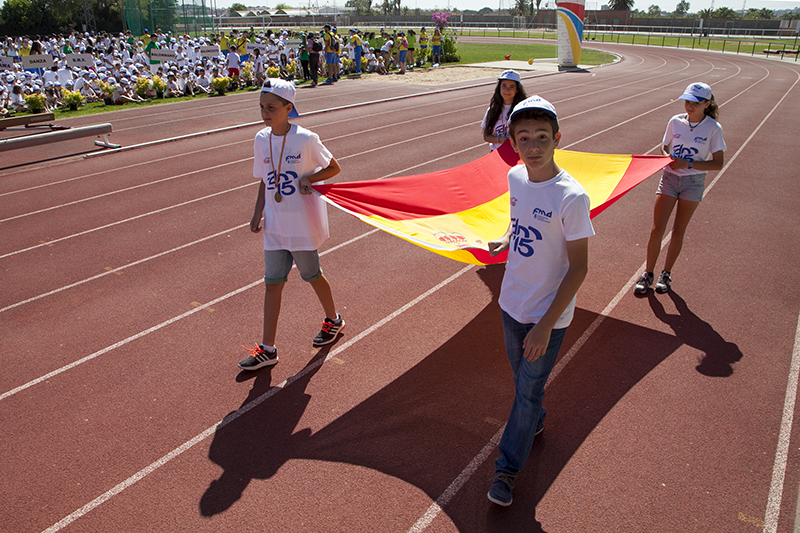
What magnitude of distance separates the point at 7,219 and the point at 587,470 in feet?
30.7

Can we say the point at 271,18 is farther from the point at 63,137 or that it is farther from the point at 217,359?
the point at 217,359

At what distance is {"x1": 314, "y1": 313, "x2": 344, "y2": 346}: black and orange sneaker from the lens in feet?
16.7

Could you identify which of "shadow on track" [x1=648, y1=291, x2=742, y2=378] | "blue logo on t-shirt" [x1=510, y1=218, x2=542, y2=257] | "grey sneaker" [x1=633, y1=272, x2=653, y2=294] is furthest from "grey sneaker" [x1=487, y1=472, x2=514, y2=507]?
"grey sneaker" [x1=633, y1=272, x2=653, y2=294]

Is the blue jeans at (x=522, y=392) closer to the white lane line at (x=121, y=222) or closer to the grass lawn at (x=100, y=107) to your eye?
the white lane line at (x=121, y=222)

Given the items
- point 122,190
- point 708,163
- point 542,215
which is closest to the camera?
point 542,215

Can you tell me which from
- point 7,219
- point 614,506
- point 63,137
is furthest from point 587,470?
point 63,137

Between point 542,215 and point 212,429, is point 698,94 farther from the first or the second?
point 212,429

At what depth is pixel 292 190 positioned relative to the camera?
4.40m

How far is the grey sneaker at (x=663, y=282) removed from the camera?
19.8 ft

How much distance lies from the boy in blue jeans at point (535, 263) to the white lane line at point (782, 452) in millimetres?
1551

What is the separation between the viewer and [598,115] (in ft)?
59.2

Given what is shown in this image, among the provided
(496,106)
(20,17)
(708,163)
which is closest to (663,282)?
(708,163)

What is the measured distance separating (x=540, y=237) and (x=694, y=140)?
11.8 feet

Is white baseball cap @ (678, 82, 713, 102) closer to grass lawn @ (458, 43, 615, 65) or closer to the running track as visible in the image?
the running track
